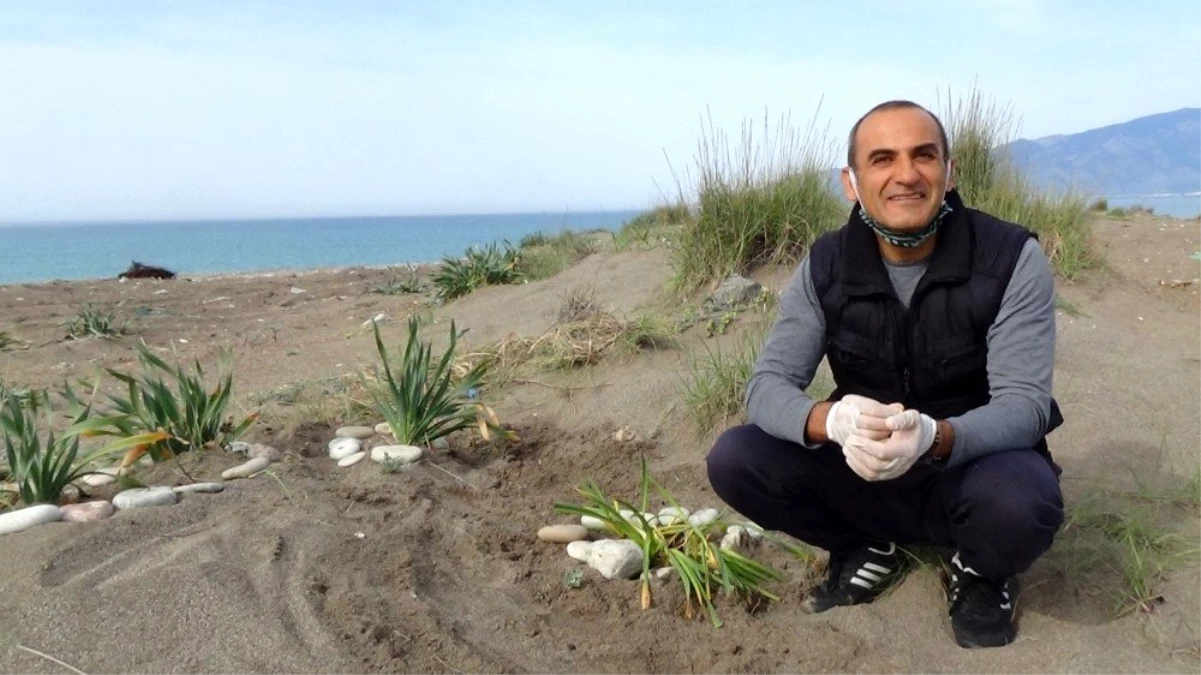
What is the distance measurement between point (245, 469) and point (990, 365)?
2.43 meters

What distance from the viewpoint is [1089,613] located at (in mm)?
2473

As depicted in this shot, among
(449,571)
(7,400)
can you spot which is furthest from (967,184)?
(7,400)

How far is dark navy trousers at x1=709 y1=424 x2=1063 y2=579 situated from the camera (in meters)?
2.21

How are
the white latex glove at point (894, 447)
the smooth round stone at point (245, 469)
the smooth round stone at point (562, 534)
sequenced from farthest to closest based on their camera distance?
the smooth round stone at point (245, 469) → the smooth round stone at point (562, 534) → the white latex glove at point (894, 447)

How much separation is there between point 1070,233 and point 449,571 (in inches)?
210

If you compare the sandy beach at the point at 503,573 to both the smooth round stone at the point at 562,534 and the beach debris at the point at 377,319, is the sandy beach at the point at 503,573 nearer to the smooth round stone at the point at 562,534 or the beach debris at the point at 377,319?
the smooth round stone at the point at 562,534

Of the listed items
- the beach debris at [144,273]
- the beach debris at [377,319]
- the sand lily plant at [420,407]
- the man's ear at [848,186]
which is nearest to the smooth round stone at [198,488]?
the sand lily plant at [420,407]

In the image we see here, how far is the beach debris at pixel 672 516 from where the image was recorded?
291 cm

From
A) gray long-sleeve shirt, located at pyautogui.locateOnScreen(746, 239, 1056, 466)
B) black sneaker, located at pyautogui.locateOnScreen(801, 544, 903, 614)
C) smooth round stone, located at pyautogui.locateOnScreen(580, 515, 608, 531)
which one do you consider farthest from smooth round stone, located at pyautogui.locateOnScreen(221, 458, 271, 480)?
black sneaker, located at pyautogui.locateOnScreen(801, 544, 903, 614)

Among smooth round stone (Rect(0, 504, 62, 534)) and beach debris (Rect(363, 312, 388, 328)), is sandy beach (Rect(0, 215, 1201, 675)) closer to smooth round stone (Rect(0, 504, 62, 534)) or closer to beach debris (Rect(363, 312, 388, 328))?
smooth round stone (Rect(0, 504, 62, 534))

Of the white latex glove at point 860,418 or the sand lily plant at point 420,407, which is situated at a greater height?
the white latex glove at point 860,418

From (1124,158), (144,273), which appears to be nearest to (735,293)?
(144,273)

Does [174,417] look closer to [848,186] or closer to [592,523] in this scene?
[592,523]

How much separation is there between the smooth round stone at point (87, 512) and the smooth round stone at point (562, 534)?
1298 millimetres
